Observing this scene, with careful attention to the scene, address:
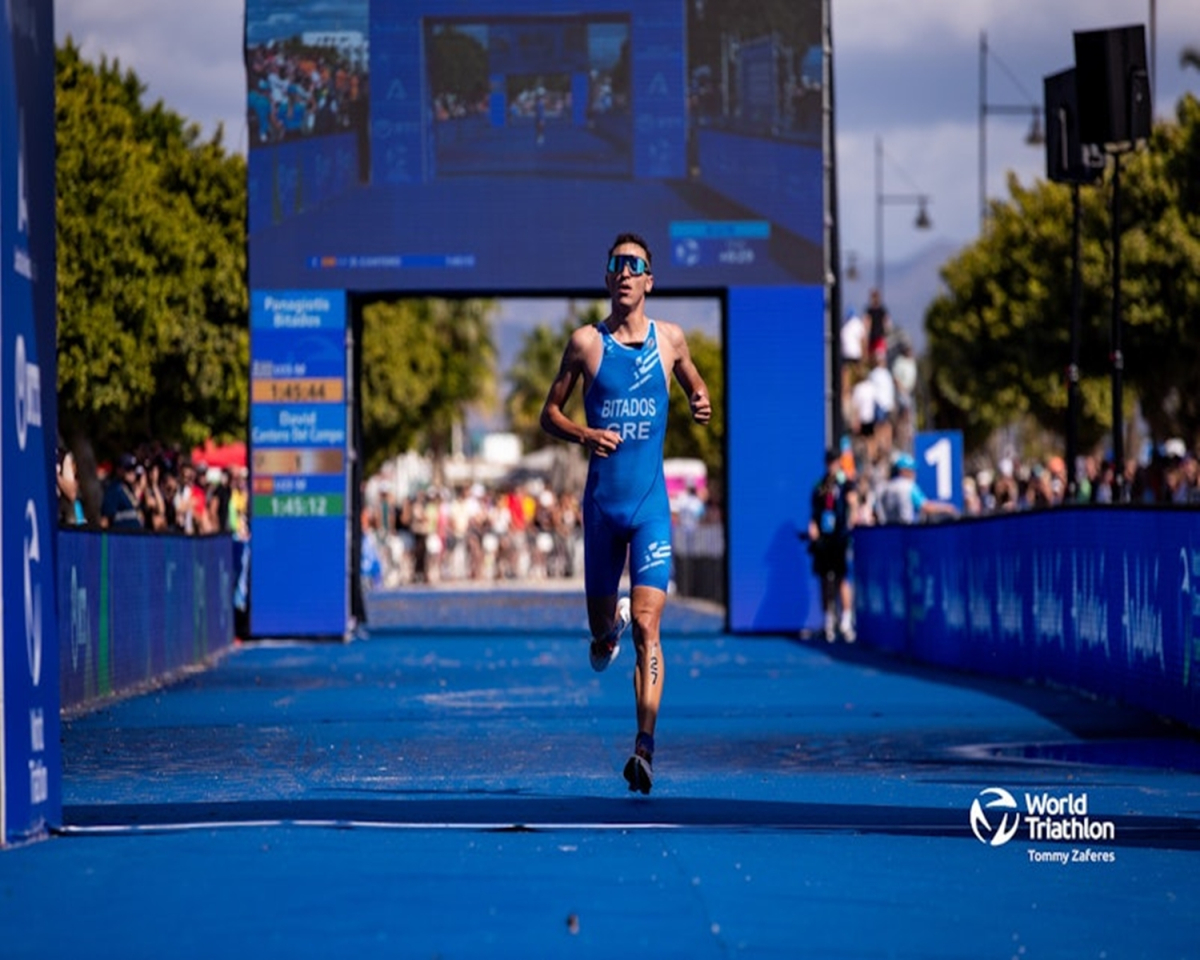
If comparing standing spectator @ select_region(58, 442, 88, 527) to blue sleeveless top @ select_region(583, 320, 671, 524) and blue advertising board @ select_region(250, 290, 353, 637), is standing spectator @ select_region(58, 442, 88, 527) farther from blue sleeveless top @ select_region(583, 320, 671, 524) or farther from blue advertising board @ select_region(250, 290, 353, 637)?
blue sleeveless top @ select_region(583, 320, 671, 524)

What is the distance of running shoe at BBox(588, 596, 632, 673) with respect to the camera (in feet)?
38.8

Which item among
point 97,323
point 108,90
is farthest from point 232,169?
point 97,323

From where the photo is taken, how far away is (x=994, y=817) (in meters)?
10.3

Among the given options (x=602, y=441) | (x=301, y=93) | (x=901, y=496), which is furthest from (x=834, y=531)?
(x=602, y=441)

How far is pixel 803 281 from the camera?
31.9 meters

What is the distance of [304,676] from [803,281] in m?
10.3

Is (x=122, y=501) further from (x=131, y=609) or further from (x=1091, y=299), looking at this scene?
(x=1091, y=299)

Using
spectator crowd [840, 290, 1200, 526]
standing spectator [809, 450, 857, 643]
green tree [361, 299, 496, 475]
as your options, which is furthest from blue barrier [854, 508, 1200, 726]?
green tree [361, 299, 496, 475]

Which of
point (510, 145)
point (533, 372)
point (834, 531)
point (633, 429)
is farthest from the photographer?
point (533, 372)

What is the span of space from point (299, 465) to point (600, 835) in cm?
2297

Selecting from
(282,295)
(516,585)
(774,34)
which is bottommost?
(516,585)

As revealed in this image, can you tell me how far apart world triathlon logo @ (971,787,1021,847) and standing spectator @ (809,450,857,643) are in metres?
18.7

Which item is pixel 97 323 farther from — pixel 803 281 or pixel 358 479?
pixel 803 281

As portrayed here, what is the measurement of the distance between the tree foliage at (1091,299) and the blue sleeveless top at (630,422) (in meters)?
44.3
